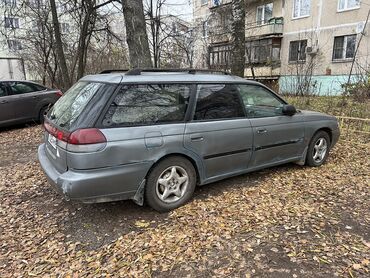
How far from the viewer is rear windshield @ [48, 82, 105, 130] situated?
11.1 ft

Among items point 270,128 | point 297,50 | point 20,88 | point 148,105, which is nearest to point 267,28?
point 297,50

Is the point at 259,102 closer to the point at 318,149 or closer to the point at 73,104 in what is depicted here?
the point at 318,149

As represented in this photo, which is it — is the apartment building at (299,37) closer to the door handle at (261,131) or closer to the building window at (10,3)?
the building window at (10,3)

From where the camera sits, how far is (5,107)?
8797mm

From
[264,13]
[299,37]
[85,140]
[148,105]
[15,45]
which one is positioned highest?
[264,13]

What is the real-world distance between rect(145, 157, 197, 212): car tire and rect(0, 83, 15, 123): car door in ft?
23.3

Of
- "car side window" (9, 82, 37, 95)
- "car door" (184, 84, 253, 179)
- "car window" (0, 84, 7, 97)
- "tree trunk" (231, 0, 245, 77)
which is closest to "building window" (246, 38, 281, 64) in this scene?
"tree trunk" (231, 0, 245, 77)

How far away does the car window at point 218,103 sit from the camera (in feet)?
12.9

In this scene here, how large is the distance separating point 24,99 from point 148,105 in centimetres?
706

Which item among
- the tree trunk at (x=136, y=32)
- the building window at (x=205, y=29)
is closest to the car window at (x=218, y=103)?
the tree trunk at (x=136, y=32)

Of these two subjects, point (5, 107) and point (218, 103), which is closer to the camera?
point (218, 103)

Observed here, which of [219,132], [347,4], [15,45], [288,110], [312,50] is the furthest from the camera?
[312,50]

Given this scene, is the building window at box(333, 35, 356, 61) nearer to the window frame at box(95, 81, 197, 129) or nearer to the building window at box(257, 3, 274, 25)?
the building window at box(257, 3, 274, 25)

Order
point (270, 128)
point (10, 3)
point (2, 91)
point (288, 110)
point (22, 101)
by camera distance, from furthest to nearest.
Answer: point (10, 3) → point (22, 101) → point (2, 91) → point (288, 110) → point (270, 128)
